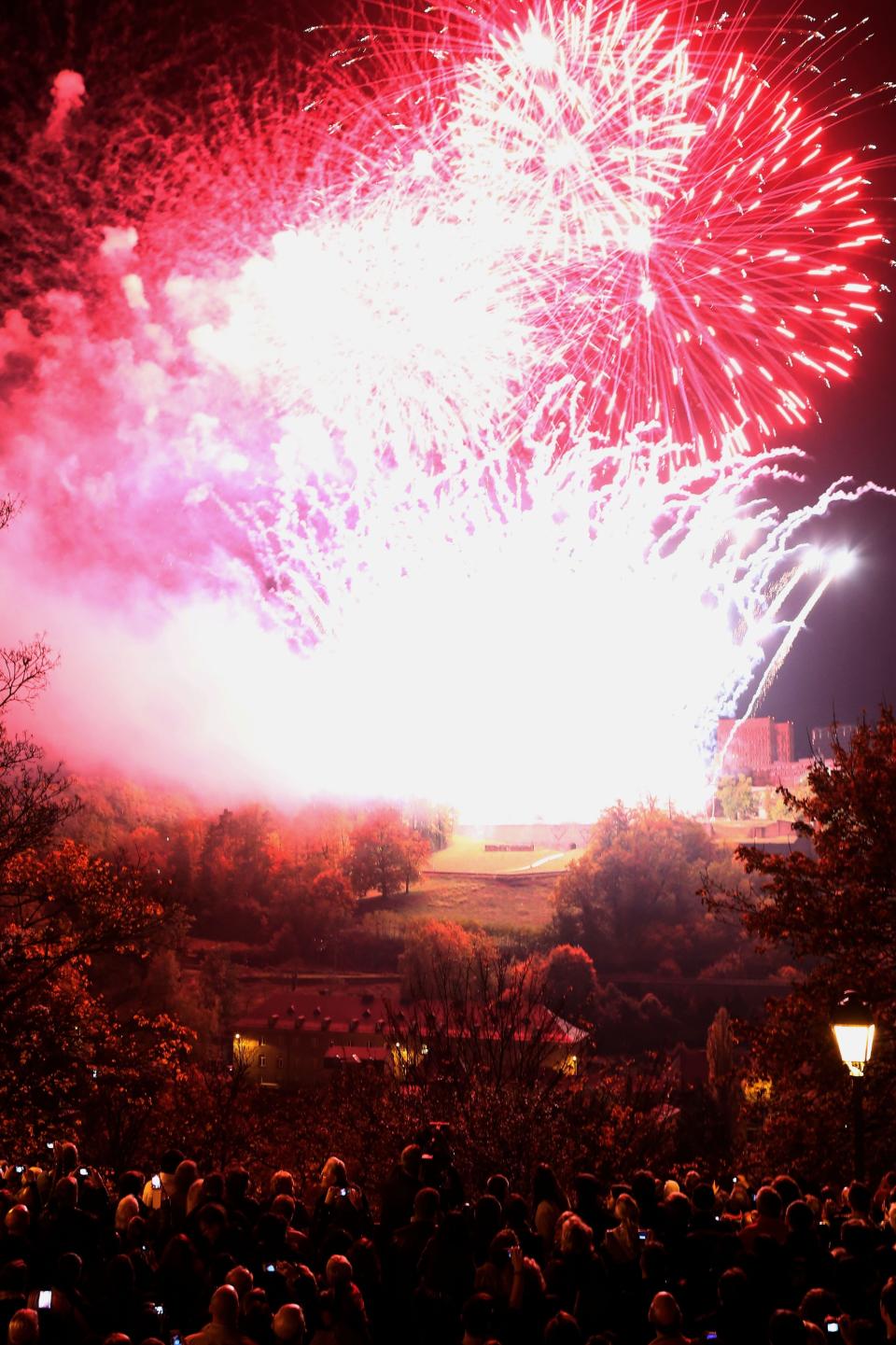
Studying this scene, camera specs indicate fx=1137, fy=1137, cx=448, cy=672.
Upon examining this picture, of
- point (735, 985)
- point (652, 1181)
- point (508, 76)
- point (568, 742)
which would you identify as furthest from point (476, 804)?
point (652, 1181)

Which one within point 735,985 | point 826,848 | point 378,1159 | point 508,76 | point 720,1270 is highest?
point 508,76

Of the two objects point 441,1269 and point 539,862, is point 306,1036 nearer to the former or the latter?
point 539,862

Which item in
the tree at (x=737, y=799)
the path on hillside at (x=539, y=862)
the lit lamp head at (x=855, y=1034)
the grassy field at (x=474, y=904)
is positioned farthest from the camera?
the tree at (x=737, y=799)

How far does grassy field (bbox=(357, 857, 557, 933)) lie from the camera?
86.2 meters

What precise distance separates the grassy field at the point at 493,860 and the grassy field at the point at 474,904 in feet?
4.80

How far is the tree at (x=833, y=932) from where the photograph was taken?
577 inches

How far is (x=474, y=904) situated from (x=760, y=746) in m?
47.4

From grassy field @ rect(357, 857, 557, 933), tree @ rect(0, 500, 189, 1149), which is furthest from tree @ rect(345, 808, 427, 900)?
tree @ rect(0, 500, 189, 1149)

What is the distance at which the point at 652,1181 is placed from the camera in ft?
26.4

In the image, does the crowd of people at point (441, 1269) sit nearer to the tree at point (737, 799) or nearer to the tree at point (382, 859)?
the tree at point (382, 859)

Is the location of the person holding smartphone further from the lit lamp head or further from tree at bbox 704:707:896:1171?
tree at bbox 704:707:896:1171

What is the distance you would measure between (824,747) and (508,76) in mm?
100495

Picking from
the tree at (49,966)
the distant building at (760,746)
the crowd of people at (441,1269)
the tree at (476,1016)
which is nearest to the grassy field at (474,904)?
the tree at (476,1016)

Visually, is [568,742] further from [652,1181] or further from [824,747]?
[652,1181]
